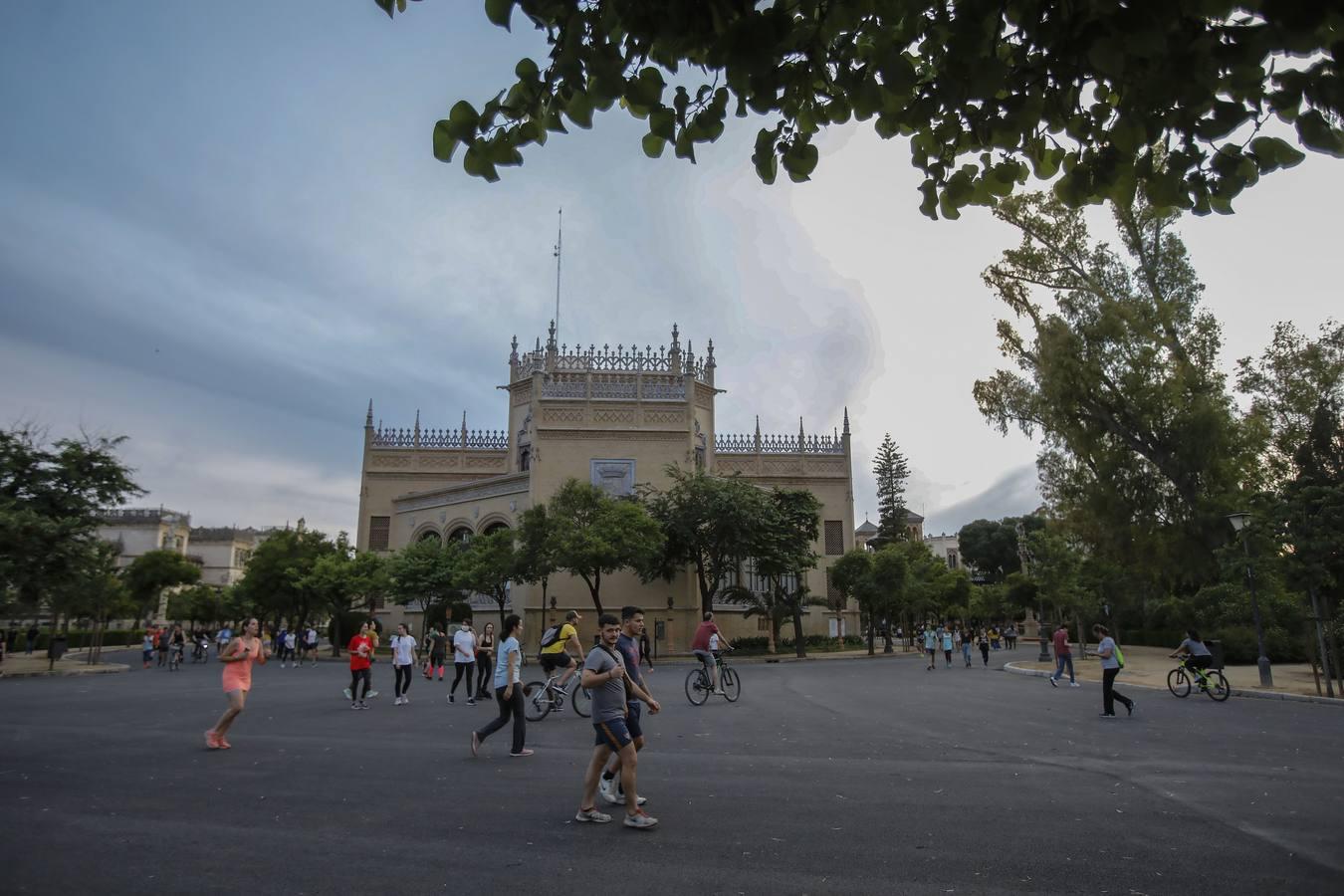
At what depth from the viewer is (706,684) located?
633 inches

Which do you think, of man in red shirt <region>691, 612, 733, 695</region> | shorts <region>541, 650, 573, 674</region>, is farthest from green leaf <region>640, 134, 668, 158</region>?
man in red shirt <region>691, 612, 733, 695</region>

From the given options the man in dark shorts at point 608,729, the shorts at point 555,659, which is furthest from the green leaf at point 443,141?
the shorts at point 555,659

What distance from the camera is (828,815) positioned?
652 cm

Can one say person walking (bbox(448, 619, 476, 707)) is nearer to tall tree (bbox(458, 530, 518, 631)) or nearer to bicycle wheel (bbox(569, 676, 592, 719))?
bicycle wheel (bbox(569, 676, 592, 719))

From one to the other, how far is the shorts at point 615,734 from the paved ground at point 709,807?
607 mm

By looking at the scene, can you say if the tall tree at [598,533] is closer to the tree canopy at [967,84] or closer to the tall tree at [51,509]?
the tall tree at [51,509]

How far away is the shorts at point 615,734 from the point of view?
6344 mm

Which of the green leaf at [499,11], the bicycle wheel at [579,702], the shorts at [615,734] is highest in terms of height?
the green leaf at [499,11]

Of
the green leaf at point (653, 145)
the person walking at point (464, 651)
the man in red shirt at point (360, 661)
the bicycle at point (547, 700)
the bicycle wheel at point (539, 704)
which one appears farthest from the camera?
the person walking at point (464, 651)

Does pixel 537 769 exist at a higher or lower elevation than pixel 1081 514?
lower

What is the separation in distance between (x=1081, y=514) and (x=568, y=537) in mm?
19753

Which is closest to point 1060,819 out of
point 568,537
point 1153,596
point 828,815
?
point 828,815

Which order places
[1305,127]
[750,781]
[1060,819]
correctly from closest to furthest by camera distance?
[1305,127], [1060,819], [750,781]

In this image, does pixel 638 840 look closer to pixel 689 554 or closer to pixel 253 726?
pixel 253 726
